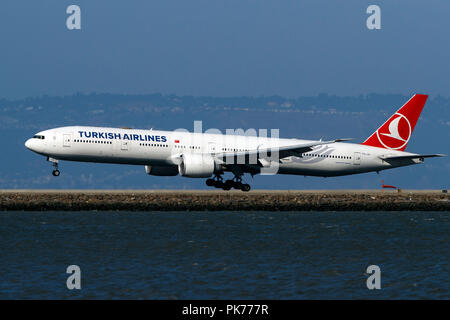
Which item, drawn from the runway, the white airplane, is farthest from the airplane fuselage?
the runway

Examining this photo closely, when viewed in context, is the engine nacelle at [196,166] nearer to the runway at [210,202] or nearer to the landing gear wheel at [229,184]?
the runway at [210,202]

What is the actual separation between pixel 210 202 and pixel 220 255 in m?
19.2

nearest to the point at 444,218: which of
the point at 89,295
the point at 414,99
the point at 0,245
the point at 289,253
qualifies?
the point at 414,99

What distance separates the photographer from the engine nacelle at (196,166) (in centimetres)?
5241

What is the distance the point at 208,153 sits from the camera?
5472 cm

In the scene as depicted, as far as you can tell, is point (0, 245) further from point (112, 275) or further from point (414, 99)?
point (414, 99)

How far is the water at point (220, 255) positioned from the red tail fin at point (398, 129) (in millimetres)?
8767

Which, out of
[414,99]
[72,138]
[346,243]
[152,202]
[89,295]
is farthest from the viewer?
[414,99]

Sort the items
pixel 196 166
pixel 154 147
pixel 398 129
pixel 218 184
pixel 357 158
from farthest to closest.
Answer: pixel 398 129 → pixel 357 158 → pixel 218 184 → pixel 154 147 → pixel 196 166

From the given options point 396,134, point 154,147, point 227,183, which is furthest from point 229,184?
point 396,134

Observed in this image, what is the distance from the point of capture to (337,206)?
5759cm

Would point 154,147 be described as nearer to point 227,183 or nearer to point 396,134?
point 227,183

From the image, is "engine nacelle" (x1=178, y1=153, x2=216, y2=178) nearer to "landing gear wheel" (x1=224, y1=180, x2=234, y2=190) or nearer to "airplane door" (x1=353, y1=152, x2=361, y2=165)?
"landing gear wheel" (x1=224, y1=180, x2=234, y2=190)

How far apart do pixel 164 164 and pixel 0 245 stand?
17224mm
